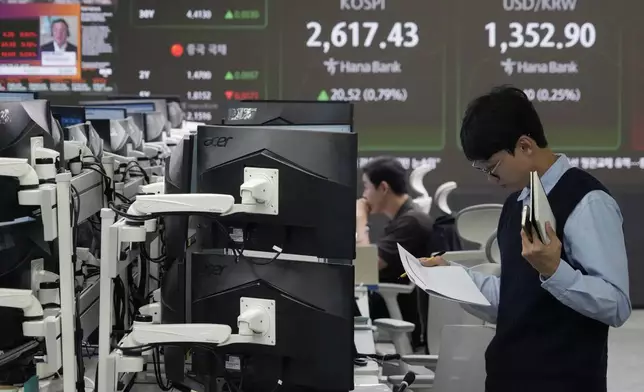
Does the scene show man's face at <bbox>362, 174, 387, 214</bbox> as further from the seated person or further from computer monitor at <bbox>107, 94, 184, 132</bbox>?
computer monitor at <bbox>107, 94, 184, 132</bbox>

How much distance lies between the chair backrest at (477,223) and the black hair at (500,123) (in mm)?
2263

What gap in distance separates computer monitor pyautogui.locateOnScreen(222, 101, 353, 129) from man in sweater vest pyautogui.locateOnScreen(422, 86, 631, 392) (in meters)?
1.33

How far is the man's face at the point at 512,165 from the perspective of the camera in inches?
78.0

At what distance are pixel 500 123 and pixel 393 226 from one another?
290 centimetres

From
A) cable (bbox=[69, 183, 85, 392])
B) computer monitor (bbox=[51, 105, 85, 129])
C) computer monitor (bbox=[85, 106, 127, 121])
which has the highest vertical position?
computer monitor (bbox=[85, 106, 127, 121])

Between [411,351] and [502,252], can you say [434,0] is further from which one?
[502,252]

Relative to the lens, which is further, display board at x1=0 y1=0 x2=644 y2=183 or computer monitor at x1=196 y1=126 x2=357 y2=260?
display board at x1=0 y1=0 x2=644 y2=183

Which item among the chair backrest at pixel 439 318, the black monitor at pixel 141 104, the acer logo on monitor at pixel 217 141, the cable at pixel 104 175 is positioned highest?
the black monitor at pixel 141 104

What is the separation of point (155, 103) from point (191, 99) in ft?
4.34

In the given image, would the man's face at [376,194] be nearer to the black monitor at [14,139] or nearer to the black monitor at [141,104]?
the black monitor at [141,104]

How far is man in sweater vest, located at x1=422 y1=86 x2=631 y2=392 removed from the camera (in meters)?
1.87

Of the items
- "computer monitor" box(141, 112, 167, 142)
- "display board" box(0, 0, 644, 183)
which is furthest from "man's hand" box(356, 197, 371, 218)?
"display board" box(0, 0, 644, 183)

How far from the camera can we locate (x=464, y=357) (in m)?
2.88

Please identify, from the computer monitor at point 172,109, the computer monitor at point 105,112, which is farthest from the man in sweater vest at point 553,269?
the computer monitor at point 172,109
